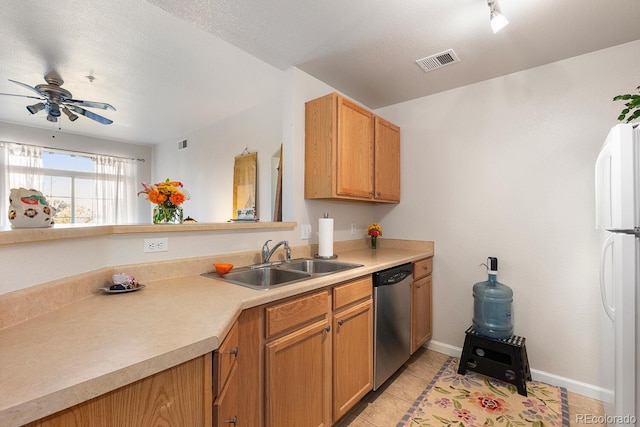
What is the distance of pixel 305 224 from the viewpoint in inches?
96.7

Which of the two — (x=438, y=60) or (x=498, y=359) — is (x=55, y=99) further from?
(x=498, y=359)

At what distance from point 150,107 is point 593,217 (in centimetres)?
464

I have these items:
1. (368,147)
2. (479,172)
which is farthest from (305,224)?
(479,172)

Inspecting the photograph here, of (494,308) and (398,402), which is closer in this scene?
(398,402)

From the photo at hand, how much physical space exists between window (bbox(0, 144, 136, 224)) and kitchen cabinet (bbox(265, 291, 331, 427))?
4.87m

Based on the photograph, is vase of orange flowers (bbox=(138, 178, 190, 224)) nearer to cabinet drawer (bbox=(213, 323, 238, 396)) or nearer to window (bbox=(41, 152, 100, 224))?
cabinet drawer (bbox=(213, 323, 238, 396))

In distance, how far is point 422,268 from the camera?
2.61 meters

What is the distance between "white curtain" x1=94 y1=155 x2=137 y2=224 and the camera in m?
5.23

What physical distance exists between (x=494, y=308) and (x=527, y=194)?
0.95m

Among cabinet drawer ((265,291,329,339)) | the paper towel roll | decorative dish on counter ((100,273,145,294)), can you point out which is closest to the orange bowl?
decorative dish on counter ((100,273,145,294))

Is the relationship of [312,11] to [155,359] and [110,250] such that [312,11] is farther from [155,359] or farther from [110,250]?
[155,359]

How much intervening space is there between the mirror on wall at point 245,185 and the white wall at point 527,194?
1812mm

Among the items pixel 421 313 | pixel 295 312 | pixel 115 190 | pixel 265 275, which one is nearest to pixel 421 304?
pixel 421 313

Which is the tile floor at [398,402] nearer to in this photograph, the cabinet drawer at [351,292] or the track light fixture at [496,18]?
the cabinet drawer at [351,292]
